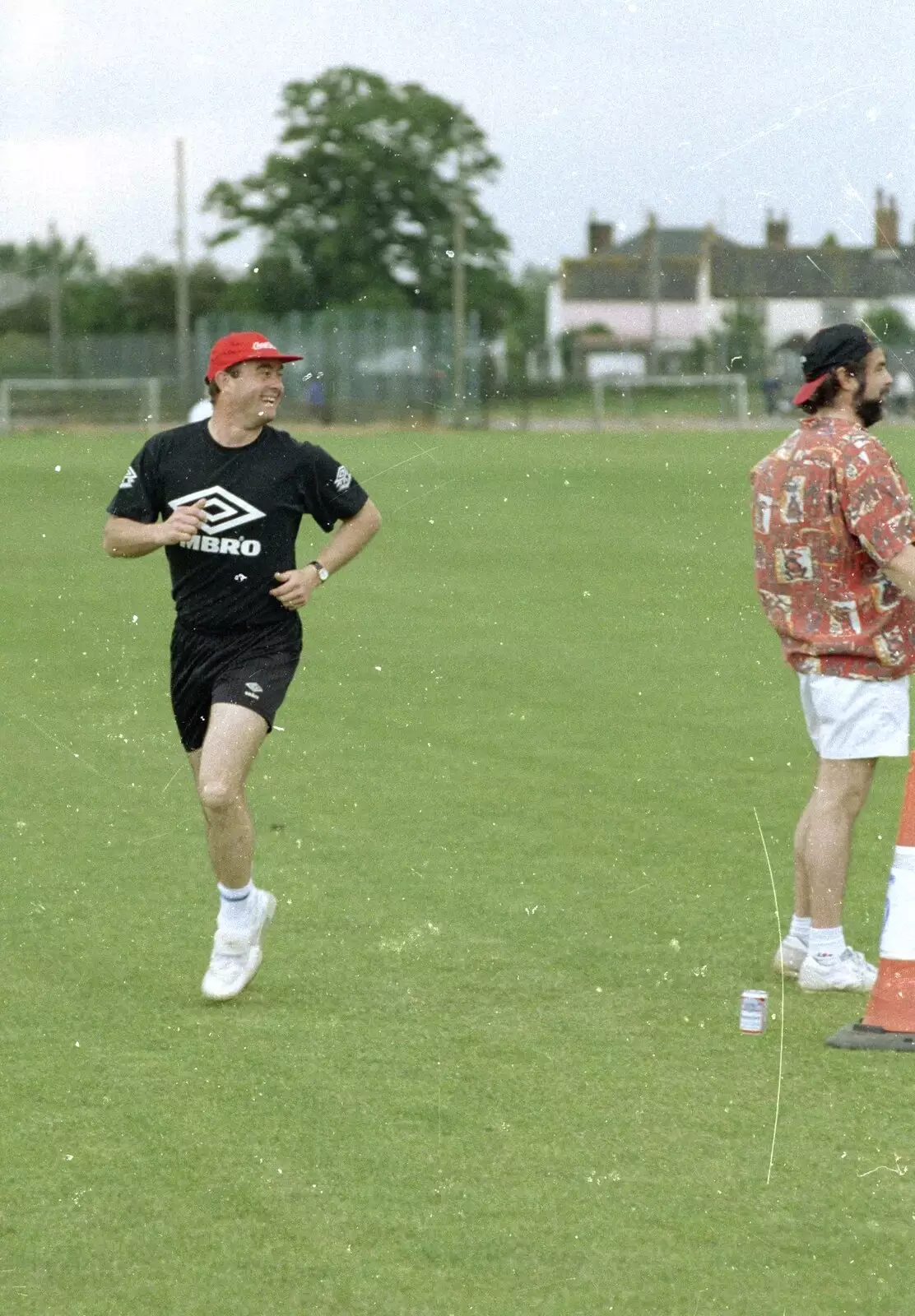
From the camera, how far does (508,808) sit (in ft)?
29.1

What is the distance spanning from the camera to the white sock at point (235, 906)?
6.20 meters

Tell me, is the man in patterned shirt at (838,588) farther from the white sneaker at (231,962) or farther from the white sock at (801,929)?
the white sneaker at (231,962)

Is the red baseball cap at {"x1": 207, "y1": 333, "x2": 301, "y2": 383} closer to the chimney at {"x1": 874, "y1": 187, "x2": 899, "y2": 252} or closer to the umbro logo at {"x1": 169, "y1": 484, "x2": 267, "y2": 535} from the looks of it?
the umbro logo at {"x1": 169, "y1": 484, "x2": 267, "y2": 535}

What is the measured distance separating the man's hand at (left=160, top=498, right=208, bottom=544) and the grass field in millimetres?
1368

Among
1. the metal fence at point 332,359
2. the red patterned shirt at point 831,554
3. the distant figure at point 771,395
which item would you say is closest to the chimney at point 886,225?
the red patterned shirt at point 831,554

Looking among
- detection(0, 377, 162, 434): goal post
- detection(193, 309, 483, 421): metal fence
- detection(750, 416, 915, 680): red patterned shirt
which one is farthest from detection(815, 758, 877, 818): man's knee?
detection(0, 377, 162, 434): goal post

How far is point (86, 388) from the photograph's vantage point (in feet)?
151

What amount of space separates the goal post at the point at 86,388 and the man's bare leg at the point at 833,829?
37101 mm

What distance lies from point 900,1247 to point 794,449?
2.48 m

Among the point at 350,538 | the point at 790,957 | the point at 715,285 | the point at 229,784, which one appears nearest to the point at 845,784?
the point at 790,957

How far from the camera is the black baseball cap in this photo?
5891 millimetres

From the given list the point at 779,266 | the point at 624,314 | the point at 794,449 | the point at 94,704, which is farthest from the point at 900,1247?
the point at 624,314

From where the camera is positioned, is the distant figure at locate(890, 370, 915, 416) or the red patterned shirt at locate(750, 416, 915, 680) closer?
the red patterned shirt at locate(750, 416, 915, 680)

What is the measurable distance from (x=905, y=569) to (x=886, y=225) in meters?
3.98
